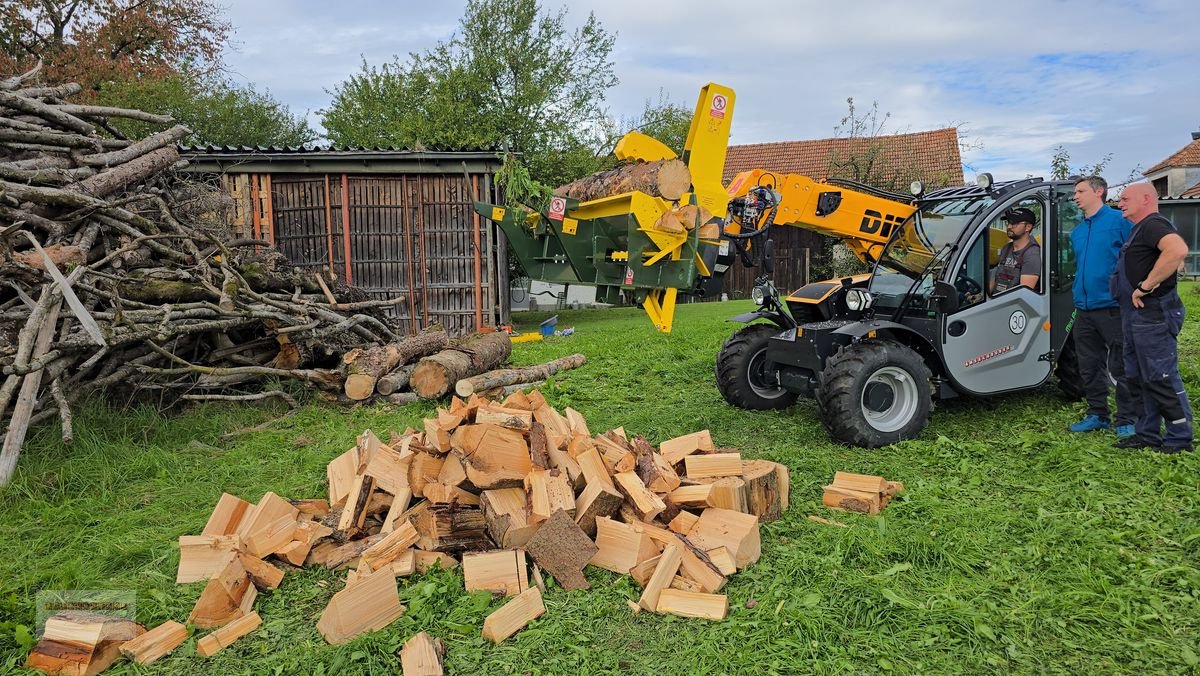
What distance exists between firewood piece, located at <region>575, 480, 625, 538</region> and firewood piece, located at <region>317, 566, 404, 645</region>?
96 centimetres

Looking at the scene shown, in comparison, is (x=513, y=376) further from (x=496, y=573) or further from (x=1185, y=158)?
(x=1185, y=158)

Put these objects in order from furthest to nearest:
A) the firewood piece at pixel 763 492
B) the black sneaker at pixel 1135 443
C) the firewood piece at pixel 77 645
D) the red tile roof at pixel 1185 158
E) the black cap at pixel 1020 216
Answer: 1. the red tile roof at pixel 1185 158
2. the black cap at pixel 1020 216
3. the black sneaker at pixel 1135 443
4. the firewood piece at pixel 763 492
5. the firewood piece at pixel 77 645

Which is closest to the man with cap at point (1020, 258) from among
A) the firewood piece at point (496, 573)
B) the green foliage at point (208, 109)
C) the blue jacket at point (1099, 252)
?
the blue jacket at point (1099, 252)

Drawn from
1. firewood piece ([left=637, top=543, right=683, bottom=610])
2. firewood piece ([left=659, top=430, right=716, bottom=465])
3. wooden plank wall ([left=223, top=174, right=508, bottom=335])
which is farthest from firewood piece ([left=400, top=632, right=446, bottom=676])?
wooden plank wall ([left=223, top=174, right=508, bottom=335])

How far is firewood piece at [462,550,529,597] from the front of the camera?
10.9 ft

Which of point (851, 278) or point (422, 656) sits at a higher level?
point (851, 278)

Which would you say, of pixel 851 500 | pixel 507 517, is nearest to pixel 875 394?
pixel 851 500

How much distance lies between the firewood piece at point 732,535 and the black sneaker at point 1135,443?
3.02 meters

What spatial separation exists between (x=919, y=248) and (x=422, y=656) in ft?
17.0

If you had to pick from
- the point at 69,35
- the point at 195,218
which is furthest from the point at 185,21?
the point at 195,218

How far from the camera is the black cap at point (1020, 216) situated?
5.71 metres

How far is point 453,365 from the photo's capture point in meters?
7.32

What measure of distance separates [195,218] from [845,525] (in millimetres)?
8031

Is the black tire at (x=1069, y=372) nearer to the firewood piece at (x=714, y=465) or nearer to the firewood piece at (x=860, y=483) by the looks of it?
the firewood piece at (x=860, y=483)
